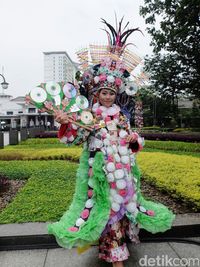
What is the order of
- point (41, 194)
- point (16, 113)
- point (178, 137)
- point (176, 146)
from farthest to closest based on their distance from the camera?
point (16, 113) < point (178, 137) < point (176, 146) < point (41, 194)

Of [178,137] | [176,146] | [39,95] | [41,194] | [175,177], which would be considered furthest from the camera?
[178,137]

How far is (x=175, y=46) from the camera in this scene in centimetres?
1786

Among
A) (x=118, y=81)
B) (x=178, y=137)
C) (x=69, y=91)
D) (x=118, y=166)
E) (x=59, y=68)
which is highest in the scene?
(x=59, y=68)

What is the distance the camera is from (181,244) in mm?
3596

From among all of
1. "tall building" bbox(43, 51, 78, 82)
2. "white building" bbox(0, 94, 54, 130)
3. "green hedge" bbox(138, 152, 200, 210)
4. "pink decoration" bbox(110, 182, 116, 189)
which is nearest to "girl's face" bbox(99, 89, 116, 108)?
"tall building" bbox(43, 51, 78, 82)

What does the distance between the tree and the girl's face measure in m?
10.0

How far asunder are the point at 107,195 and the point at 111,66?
1352 millimetres

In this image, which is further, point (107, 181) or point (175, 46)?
point (175, 46)

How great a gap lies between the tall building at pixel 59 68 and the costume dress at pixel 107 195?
1.72ft

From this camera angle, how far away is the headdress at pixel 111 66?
3254 millimetres

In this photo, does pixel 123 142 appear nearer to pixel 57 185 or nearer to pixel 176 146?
pixel 57 185

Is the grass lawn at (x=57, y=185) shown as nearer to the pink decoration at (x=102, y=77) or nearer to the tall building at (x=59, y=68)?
the tall building at (x=59, y=68)

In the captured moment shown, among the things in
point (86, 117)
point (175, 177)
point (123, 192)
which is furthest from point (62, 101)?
point (175, 177)

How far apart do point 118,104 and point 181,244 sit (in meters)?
1.78
